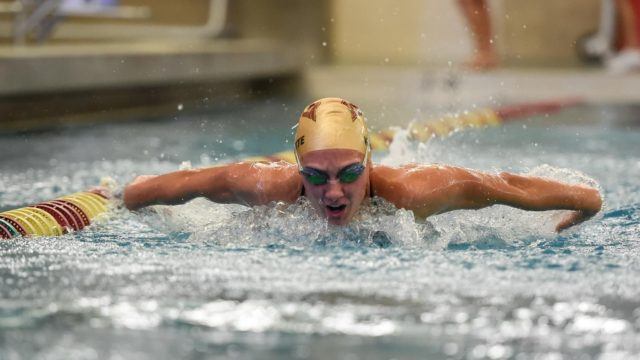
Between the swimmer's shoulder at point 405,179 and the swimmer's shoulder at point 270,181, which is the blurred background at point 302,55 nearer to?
the swimmer's shoulder at point 270,181

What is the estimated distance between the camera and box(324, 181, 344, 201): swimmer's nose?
9.50 feet

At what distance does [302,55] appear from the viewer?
11039 millimetres

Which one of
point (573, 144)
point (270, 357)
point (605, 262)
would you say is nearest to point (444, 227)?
point (605, 262)

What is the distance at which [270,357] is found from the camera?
197 cm

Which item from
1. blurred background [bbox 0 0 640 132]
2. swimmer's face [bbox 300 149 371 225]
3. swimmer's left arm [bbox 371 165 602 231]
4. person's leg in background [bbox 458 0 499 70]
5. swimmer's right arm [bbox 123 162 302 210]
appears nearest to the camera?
swimmer's face [bbox 300 149 371 225]

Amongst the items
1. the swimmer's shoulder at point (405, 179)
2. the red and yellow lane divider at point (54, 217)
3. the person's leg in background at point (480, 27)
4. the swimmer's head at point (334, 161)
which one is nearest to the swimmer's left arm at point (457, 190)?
the swimmer's shoulder at point (405, 179)

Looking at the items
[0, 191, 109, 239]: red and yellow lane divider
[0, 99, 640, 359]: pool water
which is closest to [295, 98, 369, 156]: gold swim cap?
[0, 99, 640, 359]: pool water

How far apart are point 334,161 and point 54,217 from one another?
1055mm

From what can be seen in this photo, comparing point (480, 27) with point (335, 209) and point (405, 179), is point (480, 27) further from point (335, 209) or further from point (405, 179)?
point (335, 209)

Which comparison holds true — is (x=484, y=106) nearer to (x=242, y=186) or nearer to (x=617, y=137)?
(x=617, y=137)

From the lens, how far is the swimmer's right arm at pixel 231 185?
319 cm

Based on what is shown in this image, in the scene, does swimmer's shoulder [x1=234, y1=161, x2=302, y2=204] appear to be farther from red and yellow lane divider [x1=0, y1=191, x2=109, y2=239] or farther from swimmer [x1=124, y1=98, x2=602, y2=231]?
red and yellow lane divider [x1=0, y1=191, x2=109, y2=239]

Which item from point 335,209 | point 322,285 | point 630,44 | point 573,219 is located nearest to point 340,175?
point 335,209

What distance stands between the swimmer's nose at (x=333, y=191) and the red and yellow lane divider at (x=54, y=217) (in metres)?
0.94
